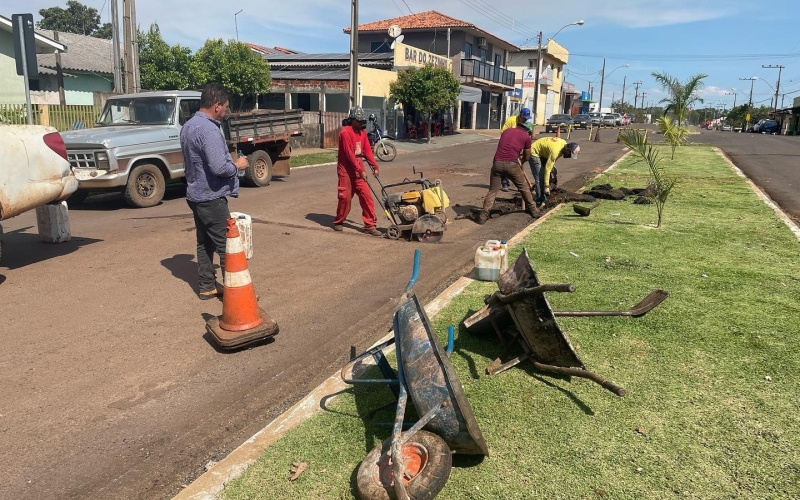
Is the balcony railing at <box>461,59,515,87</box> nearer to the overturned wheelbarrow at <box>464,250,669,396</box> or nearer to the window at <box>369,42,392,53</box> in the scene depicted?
the window at <box>369,42,392,53</box>

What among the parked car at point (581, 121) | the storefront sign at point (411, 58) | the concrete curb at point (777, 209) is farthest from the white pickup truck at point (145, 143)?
the parked car at point (581, 121)

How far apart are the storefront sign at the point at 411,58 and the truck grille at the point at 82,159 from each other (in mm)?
24491

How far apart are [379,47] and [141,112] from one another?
31280 mm

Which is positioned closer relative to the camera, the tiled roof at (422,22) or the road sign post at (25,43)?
the road sign post at (25,43)

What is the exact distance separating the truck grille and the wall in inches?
576

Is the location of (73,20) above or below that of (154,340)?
above

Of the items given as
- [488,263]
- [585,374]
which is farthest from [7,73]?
[585,374]

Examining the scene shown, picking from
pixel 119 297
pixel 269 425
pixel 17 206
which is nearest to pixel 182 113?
pixel 17 206

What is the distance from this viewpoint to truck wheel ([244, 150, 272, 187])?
13.4 m

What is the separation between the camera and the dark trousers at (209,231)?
527 cm

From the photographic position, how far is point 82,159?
10328 millimetres

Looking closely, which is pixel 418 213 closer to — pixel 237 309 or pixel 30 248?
pixel 237 309

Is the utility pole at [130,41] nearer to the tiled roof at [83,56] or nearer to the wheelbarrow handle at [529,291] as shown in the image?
the tiled roof at [83,56]

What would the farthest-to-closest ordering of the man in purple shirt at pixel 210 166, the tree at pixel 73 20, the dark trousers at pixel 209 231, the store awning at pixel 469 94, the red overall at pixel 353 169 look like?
the tree at pixel 73 20
the store awning at pixel 469 94
the red overall at pixel 353 169
the dark trousers at pixel 209 231
the man in purple shirt at pixel 210 166
